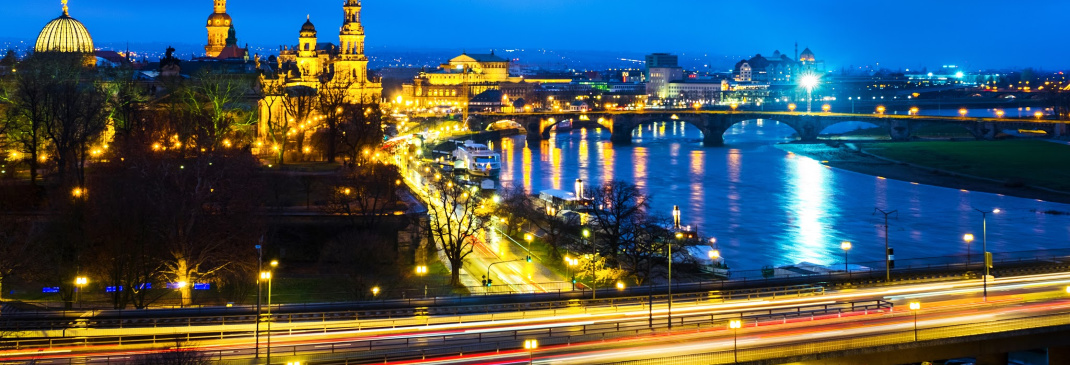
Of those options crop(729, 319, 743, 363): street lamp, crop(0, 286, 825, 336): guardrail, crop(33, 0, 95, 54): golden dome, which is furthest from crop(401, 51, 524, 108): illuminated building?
crop(729, 319, 743, 363): street lamp

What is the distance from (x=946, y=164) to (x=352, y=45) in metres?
37.8

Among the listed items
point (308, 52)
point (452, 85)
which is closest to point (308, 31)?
point (308, 52)

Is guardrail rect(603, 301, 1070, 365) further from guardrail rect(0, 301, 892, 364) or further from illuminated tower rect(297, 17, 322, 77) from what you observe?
illuminated tower rect(297, 17, 322, 77)

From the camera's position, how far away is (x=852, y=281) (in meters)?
26.8

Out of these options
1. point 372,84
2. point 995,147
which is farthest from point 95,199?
point 995,147

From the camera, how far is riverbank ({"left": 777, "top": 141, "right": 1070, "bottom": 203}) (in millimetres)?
57516

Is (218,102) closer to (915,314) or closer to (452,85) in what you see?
(915,314)

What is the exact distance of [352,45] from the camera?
257 feet

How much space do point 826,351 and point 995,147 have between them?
6321 centimetres

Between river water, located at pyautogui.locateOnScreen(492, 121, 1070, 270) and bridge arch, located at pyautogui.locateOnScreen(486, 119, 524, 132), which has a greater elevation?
bridge arch, located at pyautogui.locateOnScreen(486, 119, 524, 132)

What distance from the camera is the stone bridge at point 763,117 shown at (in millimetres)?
86312

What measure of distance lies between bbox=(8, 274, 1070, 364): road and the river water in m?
10.9

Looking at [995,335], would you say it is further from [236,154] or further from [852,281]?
[236,154]

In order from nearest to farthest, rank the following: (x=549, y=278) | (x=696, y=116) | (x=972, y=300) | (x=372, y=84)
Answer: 1. (x=972, y=300)
2. (x=549, y=278)
3. (x=372, y=84)
4. (x=696, y=116)
